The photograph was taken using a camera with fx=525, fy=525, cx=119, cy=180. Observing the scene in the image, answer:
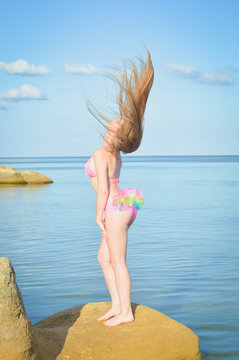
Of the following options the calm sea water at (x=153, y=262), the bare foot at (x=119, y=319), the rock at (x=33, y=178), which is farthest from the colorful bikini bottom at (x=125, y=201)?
the rock at (x=33, y=178)

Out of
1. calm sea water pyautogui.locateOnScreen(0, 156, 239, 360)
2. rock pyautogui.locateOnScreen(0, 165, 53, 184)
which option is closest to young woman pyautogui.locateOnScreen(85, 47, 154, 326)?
calm sea water pyautogui.locateOnScreen(0, 156, 239, 360)

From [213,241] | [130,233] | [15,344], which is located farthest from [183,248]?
[15,344]

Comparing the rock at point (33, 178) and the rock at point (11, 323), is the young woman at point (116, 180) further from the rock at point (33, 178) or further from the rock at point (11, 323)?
the rock at point (33, 178)

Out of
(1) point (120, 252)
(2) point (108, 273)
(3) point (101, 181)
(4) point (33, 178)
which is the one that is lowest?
(4) point (33, 178)

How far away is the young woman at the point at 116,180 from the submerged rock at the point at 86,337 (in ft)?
0.71

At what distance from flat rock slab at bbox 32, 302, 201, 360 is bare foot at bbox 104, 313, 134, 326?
40 mm

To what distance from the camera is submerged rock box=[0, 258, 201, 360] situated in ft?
14.4

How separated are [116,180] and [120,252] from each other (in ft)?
2.42

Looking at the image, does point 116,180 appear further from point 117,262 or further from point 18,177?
point 18,177

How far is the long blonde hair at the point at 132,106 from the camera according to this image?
17.3 ft

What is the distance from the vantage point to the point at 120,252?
5.22 meters

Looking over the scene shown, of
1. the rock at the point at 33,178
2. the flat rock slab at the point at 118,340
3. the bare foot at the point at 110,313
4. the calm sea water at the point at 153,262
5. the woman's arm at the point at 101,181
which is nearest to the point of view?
the flat rock slab at the point at 118,340

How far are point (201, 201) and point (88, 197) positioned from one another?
5304 mm

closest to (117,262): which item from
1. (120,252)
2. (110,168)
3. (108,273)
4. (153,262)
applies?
(120,252)
